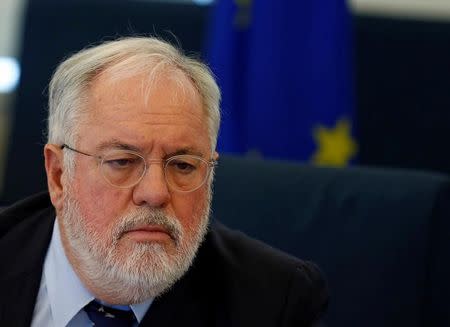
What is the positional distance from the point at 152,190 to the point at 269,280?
420mm

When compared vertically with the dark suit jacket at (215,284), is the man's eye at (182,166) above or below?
above

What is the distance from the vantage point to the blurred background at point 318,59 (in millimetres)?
4730

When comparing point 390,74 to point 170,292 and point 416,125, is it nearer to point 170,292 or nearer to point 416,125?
point 416,125

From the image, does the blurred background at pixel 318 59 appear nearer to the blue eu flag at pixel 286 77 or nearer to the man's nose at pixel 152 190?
the blue eu flag at pixel 286 77

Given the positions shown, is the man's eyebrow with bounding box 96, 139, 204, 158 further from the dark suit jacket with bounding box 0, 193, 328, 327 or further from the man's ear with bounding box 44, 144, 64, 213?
the dark suit jacket with bounding box 0, 193, 328, 327

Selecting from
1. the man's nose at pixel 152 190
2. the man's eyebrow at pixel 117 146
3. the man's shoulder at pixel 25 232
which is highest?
the man's eyebrow at pixel 117 146

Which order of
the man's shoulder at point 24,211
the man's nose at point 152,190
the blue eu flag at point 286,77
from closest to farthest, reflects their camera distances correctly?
the man's nose at point 152,190
the man's shoulder at point 24,211
the blue eu flag at point 286,77

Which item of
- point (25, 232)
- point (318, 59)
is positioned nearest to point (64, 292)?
point (25, 232)

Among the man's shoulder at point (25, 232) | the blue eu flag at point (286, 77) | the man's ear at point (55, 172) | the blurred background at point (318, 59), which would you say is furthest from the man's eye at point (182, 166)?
the blurred background at point (318, 59)

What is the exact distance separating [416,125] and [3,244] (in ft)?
13.3

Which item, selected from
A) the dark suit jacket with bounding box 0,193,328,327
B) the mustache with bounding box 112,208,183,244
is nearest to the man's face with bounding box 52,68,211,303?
the mustache with bounding box 112,208,183,244

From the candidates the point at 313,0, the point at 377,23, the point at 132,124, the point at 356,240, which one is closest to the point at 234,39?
the point at 313,0

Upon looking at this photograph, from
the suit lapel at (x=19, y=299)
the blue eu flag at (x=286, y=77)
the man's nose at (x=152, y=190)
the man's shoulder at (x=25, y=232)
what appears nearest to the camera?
the man's nose at (x=152, y=190)

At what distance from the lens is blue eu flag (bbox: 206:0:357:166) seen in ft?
15.2
